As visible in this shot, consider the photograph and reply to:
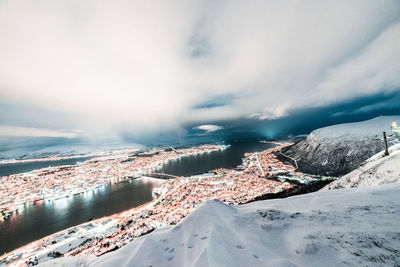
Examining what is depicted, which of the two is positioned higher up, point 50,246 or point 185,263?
point 185,263

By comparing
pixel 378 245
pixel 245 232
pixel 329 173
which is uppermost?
pixel 378 245

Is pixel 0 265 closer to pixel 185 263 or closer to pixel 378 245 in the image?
pixel 185 263

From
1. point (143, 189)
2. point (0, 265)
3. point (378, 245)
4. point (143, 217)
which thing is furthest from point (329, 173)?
point (0, 265)

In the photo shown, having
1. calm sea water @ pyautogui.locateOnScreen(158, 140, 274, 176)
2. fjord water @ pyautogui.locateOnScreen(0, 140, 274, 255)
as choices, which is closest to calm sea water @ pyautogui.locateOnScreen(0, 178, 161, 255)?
fjord water @ pyautogui.locateOnScreen(0, 140, 274, 255)

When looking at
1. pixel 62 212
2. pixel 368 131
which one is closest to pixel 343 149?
pixel 368 131

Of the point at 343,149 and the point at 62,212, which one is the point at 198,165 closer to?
the point at 62,212

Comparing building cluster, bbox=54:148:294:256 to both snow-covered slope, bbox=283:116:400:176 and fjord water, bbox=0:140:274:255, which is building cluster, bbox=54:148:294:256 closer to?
fjord water, bbox=0:140:274:255

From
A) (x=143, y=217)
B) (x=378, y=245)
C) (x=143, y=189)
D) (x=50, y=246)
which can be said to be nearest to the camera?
(x=378, y=245)
